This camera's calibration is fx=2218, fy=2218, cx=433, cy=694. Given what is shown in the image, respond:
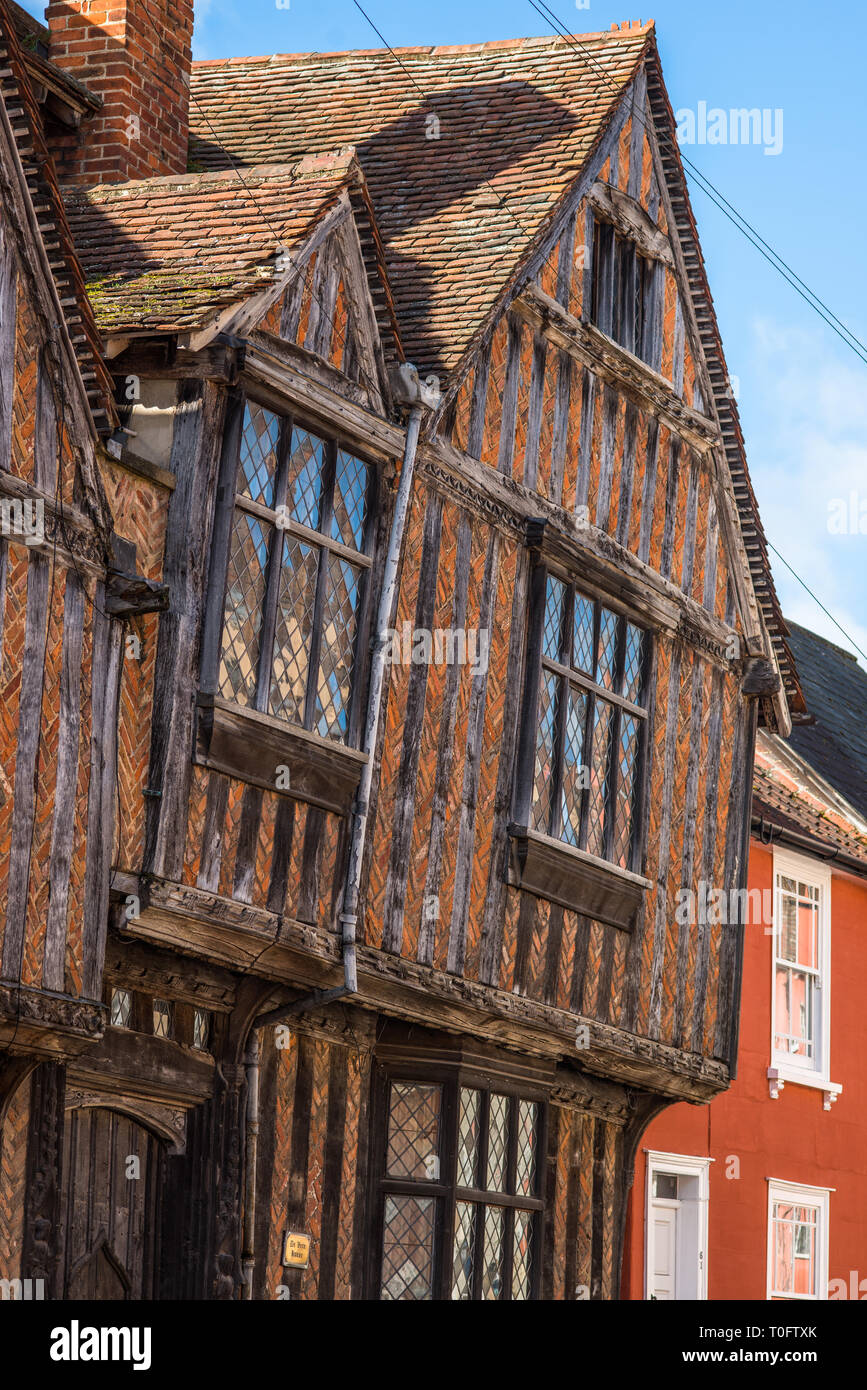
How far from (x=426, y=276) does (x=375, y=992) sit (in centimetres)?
457

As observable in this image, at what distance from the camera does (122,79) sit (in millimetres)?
14000

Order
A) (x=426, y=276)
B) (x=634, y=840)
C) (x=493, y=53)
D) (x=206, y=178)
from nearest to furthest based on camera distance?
1. (x=206, y=178)
2. (x=426, y=276)
3. (x=634, y=840)
4. (x=493, y=53)

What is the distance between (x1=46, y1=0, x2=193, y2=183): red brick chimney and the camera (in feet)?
A: 46.0

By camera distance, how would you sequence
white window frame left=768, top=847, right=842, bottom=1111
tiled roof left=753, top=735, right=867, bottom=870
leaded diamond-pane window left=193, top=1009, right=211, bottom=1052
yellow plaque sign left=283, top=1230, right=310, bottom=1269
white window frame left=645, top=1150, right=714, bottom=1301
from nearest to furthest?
1. leaded diamond-pane window left=193, top=1009, right=211, bottom=1052
2. yellow plaque sign left=283, top=1230, right=310, bottom=1269
3. white window frame left=645, top=1150, right=714, bottom=1301
4. white window frame left=768, top=847, right=842, bottom=1111
5. tiled roof left=753, top=735, right=867, bottom=870

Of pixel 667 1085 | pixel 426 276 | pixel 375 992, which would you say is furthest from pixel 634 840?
pixel 426 276

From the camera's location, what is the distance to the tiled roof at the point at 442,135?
13.8m

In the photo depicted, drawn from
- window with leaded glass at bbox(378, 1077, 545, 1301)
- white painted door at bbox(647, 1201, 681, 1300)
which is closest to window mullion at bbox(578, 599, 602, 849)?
window with leaded glass at bbox(378, 1077, 545, 1301)

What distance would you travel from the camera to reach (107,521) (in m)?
10.7

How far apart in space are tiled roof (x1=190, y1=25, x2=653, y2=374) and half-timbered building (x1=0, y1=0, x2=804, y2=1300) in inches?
1.6

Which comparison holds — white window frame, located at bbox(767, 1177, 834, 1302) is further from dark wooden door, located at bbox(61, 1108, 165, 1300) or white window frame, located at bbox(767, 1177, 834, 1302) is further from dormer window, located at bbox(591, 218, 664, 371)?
dark wooden door, located at bbox(61, 1108, 165, 1300)

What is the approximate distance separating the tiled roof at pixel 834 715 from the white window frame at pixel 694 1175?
512 cm

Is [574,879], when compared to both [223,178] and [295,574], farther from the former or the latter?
[223,178]

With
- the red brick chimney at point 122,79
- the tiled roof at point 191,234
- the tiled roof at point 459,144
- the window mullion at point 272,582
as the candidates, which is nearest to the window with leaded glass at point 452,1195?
the window mullion at point 272,582

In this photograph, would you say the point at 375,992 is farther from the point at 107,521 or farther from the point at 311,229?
the point at 311,229
